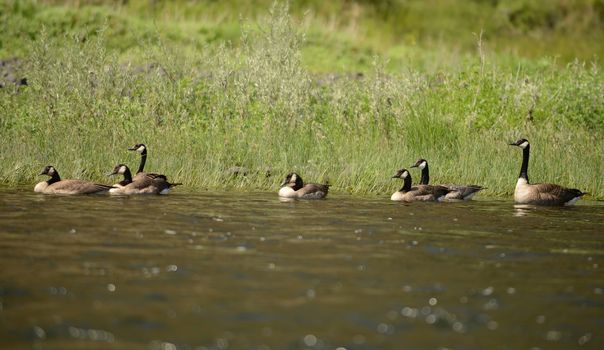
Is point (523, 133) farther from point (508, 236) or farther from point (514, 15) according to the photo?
point (514, 15)

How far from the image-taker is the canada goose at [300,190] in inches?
699

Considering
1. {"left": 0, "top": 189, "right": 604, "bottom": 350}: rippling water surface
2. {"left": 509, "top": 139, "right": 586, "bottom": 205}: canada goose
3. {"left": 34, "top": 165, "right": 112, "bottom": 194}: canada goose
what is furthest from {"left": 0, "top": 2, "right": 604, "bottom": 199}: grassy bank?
{"left": 0, "top": 189, "right": 604, "bottom": 350}: rippling water surface

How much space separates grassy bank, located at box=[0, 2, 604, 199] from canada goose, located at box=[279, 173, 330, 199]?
1.34 metres

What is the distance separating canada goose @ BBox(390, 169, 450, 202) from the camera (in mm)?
17938

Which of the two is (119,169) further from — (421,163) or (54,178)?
(421,163)

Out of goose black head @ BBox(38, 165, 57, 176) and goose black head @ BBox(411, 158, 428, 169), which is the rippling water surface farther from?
goose black head @ BBox(411, 158, 428, 169)

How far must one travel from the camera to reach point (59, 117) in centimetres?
2095

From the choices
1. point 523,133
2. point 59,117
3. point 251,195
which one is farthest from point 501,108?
point 59,117

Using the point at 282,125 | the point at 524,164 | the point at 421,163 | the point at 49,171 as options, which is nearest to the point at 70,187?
the point at 49,171

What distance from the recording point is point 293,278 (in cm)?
1059

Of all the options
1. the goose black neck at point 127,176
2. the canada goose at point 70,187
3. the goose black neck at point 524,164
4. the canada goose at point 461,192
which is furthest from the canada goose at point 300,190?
the goose black neck at point 524,164

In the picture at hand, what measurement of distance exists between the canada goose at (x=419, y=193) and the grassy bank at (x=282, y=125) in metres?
1.15

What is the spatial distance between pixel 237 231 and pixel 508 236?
3358mm

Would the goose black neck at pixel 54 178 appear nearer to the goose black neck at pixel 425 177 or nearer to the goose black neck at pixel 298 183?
the goose black neck at pixel 298 183
